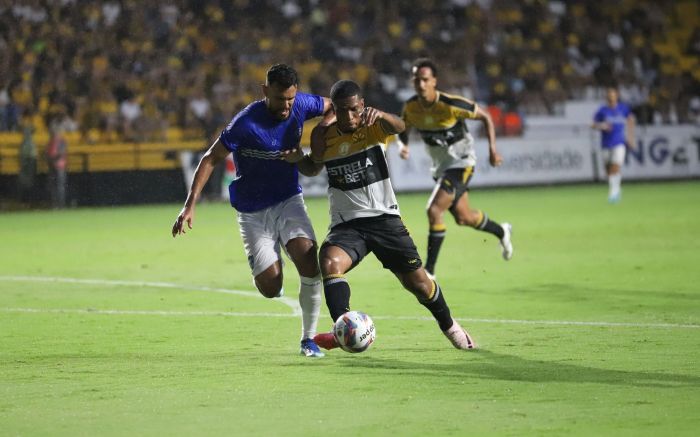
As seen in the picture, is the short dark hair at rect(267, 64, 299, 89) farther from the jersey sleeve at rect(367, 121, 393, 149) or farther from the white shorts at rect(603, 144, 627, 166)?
the white shorts at rect(603, 144, 627, 166)

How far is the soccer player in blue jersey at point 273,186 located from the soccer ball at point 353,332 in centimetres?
76

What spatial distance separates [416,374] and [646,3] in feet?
114

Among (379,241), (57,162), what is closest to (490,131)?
(379,241)

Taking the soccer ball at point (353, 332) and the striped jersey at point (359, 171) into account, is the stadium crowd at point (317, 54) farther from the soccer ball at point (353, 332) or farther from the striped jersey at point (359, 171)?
the soccer ball at point (353, 332)

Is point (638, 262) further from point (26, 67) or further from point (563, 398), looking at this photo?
point (26, 67)

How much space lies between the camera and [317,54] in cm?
3412

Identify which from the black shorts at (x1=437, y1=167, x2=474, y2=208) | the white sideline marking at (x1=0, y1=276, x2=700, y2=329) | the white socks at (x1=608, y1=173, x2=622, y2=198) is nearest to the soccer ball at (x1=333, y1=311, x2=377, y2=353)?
the white sideline marking at (x1=0, y1=276, x2=700, y2=329)

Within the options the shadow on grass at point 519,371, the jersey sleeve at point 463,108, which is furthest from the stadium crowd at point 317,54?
the shadow on grass at point 519,371

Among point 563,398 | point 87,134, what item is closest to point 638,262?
point 563,398

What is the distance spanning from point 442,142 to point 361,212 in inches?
225

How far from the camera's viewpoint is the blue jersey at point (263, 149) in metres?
8.98

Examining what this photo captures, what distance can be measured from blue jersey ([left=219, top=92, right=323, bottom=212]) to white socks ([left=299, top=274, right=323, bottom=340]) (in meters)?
0.75

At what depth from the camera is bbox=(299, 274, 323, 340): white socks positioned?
8914mm

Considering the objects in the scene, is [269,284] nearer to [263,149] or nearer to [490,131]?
[263,149]
